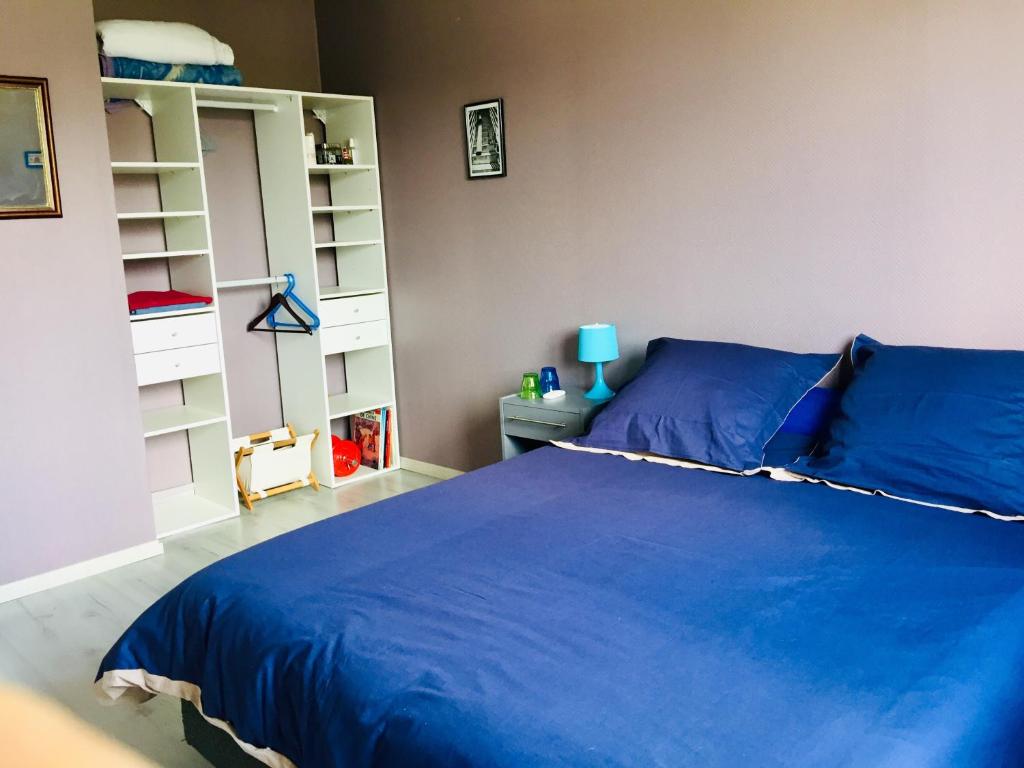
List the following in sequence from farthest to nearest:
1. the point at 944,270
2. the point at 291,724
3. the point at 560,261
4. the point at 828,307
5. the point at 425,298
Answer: the point at 425,298
the point at 560,261
the point at 828,307
the point at 944,270
the point at 291,724

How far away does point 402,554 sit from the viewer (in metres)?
2.28

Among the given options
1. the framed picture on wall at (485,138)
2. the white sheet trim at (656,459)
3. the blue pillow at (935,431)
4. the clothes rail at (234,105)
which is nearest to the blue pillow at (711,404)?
the white sheet trim at (656,459)

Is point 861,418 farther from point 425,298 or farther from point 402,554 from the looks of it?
point 425,298

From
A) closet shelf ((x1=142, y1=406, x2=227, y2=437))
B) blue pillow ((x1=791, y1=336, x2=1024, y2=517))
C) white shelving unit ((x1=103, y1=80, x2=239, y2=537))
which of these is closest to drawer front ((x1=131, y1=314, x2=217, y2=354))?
white shelving unit ((x1=103, y1=80, x2=239, y2=537))

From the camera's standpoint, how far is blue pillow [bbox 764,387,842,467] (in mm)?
2975

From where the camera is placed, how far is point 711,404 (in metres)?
2.98

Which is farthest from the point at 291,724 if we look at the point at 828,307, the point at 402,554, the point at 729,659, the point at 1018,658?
the point at 828,307

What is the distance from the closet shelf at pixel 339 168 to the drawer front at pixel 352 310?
0.65m

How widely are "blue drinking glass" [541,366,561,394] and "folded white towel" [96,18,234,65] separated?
2.01 meters

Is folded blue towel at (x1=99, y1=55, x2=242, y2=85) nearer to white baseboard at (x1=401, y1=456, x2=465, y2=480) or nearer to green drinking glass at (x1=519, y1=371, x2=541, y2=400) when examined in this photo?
green drinking glass at (x1=519, y1=371, x2=541, y2=400)

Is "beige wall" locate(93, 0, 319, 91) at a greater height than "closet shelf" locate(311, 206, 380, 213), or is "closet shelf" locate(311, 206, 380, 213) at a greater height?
"beige wall" locate(93, 0, 319, 91)

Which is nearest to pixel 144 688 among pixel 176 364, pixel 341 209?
pixel 176 364

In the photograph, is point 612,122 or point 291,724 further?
point 612,122

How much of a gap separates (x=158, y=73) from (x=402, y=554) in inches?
104
